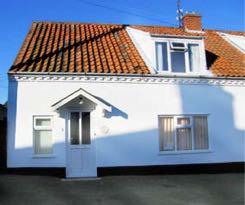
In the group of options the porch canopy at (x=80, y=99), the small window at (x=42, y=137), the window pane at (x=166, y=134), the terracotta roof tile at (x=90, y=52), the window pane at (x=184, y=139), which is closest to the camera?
the porch canopy at (x=80, y=99)

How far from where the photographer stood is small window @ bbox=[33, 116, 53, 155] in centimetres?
1390

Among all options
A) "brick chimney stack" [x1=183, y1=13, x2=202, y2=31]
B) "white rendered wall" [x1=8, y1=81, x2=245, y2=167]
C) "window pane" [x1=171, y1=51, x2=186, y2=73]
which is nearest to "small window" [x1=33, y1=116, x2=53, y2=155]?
"white rendered wall" [x1=8, y1=81, x2=245, y2=167]

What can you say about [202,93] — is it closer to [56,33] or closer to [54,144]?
[54,144]

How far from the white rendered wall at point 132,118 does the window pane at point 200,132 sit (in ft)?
0.83

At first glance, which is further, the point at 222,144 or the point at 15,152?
the point at 222,144

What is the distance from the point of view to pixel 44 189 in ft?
37.4

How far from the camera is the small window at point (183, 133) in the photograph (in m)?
15.0

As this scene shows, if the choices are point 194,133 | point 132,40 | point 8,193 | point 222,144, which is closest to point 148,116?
point 194,133

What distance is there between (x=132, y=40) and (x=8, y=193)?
32.6 ft

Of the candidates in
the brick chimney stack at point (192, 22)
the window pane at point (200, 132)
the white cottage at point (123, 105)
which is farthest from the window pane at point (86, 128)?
the brick chimney stack at point (192, 22)

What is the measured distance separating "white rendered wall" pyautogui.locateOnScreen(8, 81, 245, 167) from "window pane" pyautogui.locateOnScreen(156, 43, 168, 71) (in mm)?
958

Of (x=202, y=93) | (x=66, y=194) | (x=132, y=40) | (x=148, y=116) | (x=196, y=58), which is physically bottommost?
(x=66, y=194)

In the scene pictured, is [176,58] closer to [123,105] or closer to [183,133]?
[183,133]

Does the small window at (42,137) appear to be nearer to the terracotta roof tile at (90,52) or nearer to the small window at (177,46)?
the terracotta roof tile at (90,52)
